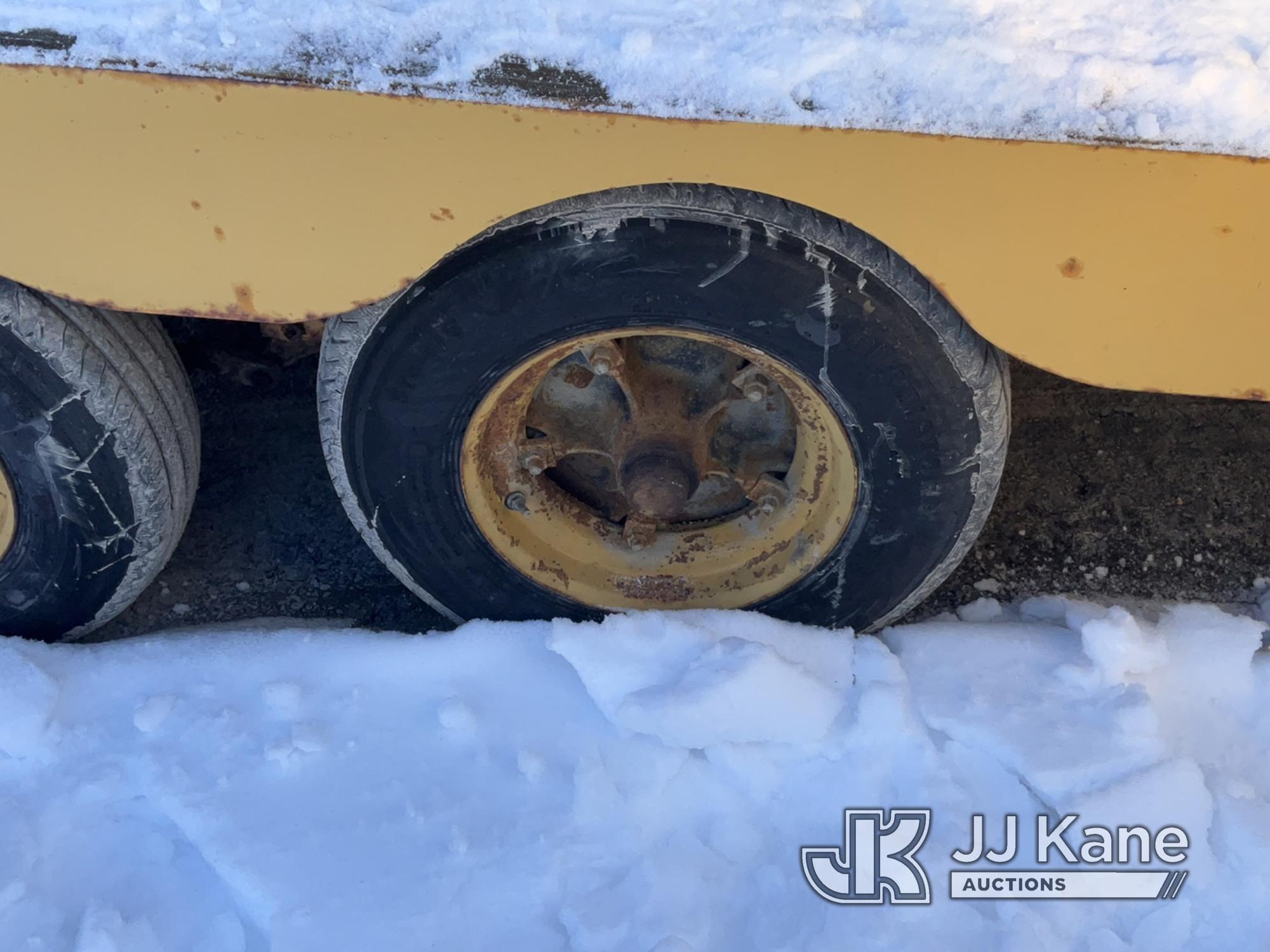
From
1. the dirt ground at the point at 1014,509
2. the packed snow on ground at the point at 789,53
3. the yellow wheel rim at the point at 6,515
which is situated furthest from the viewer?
the dirt ground at the point at 1014,509

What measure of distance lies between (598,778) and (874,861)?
19.0 inches

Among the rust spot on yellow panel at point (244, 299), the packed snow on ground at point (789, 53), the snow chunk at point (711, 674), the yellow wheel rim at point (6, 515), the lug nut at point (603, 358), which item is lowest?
the snow chunk at point (711, 674)

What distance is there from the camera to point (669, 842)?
5.37ft

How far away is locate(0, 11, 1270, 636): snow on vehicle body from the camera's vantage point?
116cm

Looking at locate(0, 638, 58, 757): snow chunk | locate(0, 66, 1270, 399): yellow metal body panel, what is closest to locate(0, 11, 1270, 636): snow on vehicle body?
locate(0, 66, 1270, 399): yellow metal body panel

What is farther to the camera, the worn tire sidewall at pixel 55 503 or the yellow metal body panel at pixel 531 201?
the worn tire sidewall at pixel 55 503

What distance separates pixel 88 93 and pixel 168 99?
0.09 metres

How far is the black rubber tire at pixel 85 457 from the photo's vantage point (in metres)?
1.50

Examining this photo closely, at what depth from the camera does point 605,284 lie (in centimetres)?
140

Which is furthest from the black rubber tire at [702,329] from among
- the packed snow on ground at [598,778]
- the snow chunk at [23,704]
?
the snow chunk at [23,704]

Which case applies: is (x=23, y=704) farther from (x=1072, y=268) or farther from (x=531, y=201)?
(x=1072, y=268)

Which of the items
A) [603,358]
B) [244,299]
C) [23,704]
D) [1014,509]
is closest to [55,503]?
[23,704]

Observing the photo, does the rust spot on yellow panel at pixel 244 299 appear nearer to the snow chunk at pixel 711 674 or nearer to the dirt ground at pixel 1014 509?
the snow chunk at pixel 711 674

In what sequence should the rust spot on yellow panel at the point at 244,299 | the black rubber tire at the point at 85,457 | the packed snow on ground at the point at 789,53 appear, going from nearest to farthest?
the packed snow on ground at the point at 789,53
the rust spot on yellow panel at the point at 244,299
the black rubber tire at the point at 85,457
